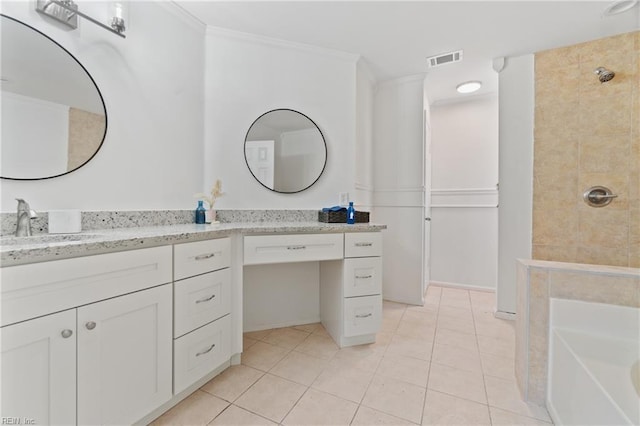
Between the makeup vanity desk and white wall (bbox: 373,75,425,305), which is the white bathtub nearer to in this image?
the makeup vanity desk

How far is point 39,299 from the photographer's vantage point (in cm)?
88

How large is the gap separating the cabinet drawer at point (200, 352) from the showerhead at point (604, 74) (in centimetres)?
323

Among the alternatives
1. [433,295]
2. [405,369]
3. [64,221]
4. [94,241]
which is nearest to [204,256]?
[94,241]

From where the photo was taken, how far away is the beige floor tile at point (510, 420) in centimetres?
126

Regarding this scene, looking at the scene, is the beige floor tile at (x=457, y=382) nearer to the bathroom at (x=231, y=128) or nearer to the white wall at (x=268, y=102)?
the bathroom at (x=231, y=128)

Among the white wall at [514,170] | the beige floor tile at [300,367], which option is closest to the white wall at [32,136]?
the beige floor tile at [300,367]

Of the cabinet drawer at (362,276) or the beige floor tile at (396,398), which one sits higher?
the cabinet drawer at (362,276)

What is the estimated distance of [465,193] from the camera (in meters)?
3.35

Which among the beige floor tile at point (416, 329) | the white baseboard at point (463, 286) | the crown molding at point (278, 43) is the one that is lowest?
the beige floor tile at point (416, 329)

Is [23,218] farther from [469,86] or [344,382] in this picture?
[469,86]

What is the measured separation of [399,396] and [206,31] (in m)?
2.80

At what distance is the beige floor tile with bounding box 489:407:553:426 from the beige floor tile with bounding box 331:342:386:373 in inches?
24.9

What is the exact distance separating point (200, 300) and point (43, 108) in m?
1.22

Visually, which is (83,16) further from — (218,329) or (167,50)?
(218,329)
